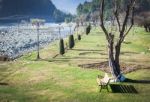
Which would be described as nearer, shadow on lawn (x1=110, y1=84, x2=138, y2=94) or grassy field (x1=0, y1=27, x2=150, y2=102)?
grassy field (x1=0, y1=27, x2=150, y2=102)

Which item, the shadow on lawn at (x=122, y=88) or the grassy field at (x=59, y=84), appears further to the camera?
the shadow on lawn at (x=122, y=88)

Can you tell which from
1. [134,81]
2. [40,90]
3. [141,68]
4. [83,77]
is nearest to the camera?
[40,90]

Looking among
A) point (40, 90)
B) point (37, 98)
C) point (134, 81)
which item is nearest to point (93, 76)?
point (134, 81)

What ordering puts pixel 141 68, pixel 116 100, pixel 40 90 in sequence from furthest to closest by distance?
pixel 141 68
pixel 40 90
pixel 116 100

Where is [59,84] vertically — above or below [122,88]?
below

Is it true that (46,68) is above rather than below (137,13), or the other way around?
below

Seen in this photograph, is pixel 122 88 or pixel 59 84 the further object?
pixel 59 84

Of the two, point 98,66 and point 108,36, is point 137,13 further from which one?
point 108,36

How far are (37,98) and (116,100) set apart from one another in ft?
19.5

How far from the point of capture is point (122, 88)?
27109 millimetres

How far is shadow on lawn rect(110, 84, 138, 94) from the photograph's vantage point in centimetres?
2636

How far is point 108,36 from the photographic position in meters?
30.0

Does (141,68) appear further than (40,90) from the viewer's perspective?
Yes

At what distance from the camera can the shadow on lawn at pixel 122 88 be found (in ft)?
86.5
